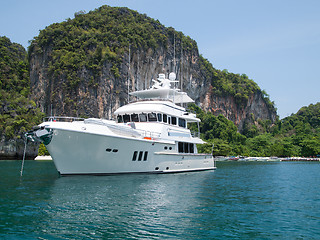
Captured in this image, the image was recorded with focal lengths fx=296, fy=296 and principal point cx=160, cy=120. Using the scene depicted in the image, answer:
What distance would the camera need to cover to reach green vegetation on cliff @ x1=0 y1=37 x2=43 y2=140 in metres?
54.3

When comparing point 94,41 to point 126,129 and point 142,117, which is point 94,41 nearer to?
point 142,117

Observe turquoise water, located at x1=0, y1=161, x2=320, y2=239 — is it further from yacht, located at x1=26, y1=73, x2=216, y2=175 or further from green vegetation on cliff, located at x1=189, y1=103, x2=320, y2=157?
green vegetation on cliff, located at x1=189, y1=103, x2=320, y2=157

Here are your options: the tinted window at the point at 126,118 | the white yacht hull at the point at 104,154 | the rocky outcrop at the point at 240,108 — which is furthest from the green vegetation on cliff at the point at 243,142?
the white yacht hull at the point at 104,154

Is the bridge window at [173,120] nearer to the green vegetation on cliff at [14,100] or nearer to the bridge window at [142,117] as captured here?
the bridge window at [142,117]

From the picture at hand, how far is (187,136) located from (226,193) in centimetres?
1132

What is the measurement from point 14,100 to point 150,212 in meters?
55.5

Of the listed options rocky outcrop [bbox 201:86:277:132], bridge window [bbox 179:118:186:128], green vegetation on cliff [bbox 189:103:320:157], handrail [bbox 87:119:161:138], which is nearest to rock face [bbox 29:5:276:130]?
green vegetation on cliff [bbox 189:103:320:157]

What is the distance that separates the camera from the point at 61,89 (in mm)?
64812

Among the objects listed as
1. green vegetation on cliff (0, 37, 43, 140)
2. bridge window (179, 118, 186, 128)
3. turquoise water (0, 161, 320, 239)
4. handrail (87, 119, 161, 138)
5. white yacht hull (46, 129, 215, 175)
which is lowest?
turquoise water (0, 161, 320, 239)

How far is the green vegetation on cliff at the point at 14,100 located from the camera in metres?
54.3

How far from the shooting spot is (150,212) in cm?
1083

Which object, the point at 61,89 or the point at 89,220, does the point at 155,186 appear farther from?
the point at 61,89

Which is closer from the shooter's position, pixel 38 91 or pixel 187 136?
pixel 187 136

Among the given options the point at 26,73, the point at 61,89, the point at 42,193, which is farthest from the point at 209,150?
the point at 42,193
